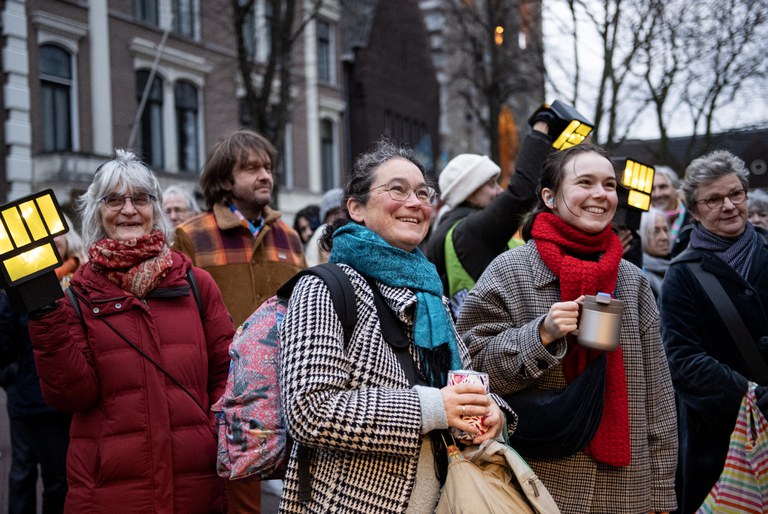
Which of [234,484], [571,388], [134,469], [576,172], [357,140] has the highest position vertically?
[357,140]

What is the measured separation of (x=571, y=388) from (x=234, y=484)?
180 centimetres

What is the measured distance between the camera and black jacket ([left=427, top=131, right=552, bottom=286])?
3631 millimetres

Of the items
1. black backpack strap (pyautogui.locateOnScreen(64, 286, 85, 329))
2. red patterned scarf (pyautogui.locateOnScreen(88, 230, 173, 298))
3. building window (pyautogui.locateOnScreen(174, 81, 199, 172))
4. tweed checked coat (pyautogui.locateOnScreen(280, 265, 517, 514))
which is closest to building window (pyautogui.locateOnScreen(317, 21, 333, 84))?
building window (pyautogui.locateOnScreen(174, 81, 199, 172))

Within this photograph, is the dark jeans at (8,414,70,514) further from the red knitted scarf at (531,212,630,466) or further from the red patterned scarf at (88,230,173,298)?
the red knitted scarf at (531,212,630,466)

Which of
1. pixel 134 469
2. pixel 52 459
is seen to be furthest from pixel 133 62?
pixel 134 469

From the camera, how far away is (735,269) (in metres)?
3.91

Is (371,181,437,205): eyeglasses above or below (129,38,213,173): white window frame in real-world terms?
below

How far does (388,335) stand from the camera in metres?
2.34

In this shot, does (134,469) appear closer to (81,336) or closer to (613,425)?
(81,336)

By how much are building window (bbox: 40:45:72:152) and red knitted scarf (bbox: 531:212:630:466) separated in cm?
1581

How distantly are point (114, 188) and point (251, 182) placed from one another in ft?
3.79

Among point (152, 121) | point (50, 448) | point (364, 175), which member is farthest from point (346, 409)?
point (152, 121)

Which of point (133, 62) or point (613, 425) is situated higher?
point (133, 62)

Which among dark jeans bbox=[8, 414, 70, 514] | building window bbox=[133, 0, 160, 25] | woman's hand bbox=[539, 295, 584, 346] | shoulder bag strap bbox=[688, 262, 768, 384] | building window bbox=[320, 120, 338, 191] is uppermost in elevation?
building window bbox=[133, 0, 160, 25]
